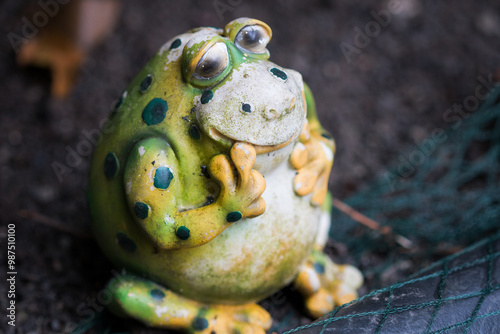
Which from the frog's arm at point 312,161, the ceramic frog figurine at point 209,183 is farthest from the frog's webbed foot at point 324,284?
the frog's arm at point 312,161

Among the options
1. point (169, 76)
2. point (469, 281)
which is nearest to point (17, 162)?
point (169, 76)

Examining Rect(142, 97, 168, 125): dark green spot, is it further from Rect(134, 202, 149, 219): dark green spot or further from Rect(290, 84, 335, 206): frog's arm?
A: Rect(290, 84, 335, 206): frog's arm

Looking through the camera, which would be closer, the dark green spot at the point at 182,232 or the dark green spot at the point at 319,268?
the dark green spot at the point at 182,232

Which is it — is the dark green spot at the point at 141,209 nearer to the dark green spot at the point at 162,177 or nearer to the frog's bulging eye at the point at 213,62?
the dark green spot at the point at 162,177

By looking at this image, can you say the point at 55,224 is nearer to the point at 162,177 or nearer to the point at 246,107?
the point at 162,177

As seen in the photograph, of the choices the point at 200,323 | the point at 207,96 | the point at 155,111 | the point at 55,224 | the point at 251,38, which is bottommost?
the point at 55,224

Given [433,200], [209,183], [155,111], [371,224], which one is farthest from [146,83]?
[433,200]
